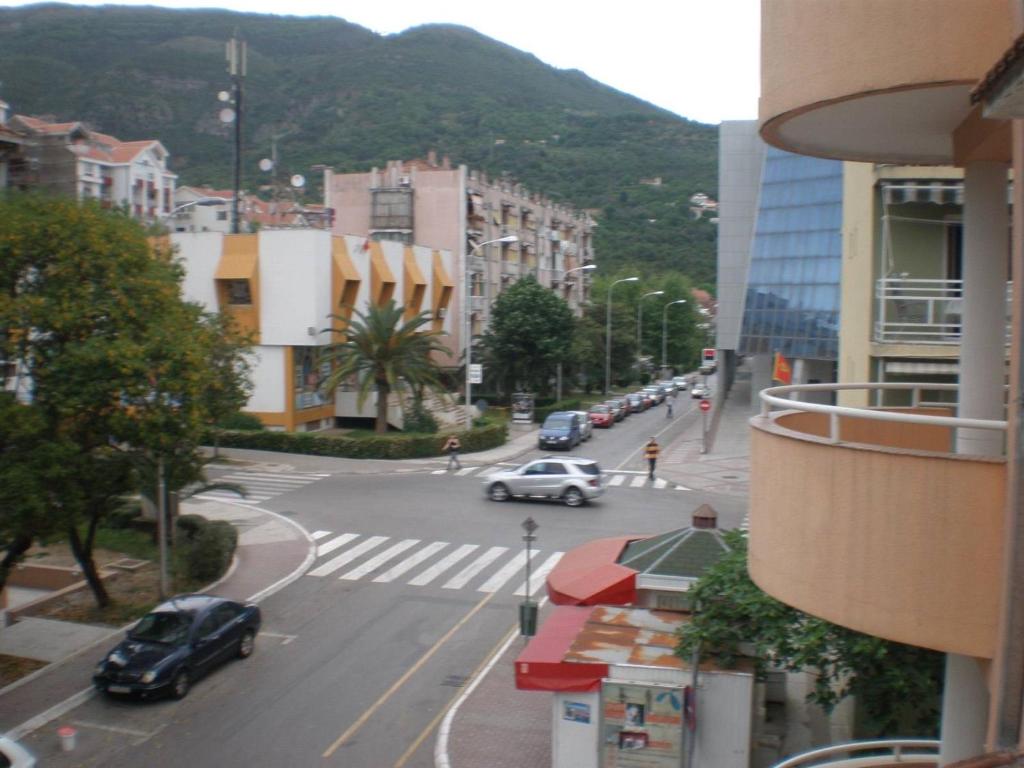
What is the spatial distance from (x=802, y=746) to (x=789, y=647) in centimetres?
309

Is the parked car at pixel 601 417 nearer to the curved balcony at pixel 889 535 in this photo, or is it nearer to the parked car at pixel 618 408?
the parked car at pixel 618 408

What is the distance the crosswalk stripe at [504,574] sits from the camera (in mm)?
21141

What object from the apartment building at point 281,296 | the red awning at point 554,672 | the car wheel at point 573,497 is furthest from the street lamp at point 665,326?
the red awning at point 554,672

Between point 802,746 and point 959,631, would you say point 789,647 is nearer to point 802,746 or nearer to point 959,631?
point 802,746

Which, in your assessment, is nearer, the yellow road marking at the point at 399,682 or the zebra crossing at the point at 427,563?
the yellow road marking at the point at 399,682

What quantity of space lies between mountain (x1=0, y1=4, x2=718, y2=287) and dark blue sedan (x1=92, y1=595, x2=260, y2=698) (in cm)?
11188

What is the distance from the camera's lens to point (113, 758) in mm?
13062

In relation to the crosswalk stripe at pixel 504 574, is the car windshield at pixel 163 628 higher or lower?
higher

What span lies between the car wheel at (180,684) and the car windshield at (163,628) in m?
0.56

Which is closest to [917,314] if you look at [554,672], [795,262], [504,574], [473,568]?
[554,672]

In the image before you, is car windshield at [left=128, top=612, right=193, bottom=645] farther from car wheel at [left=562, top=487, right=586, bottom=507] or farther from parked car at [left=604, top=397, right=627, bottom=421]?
parked car at [left=604, top=397, right=627, bottom=421]

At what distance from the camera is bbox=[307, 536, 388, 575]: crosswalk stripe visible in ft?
74.2

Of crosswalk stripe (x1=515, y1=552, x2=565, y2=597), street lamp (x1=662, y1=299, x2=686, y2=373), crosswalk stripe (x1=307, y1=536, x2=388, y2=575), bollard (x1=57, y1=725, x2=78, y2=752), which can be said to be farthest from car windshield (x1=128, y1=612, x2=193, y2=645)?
street lamp (x1=662, y1=299, x2=686, y2=373)

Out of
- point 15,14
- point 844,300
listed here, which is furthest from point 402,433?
point 15,14
